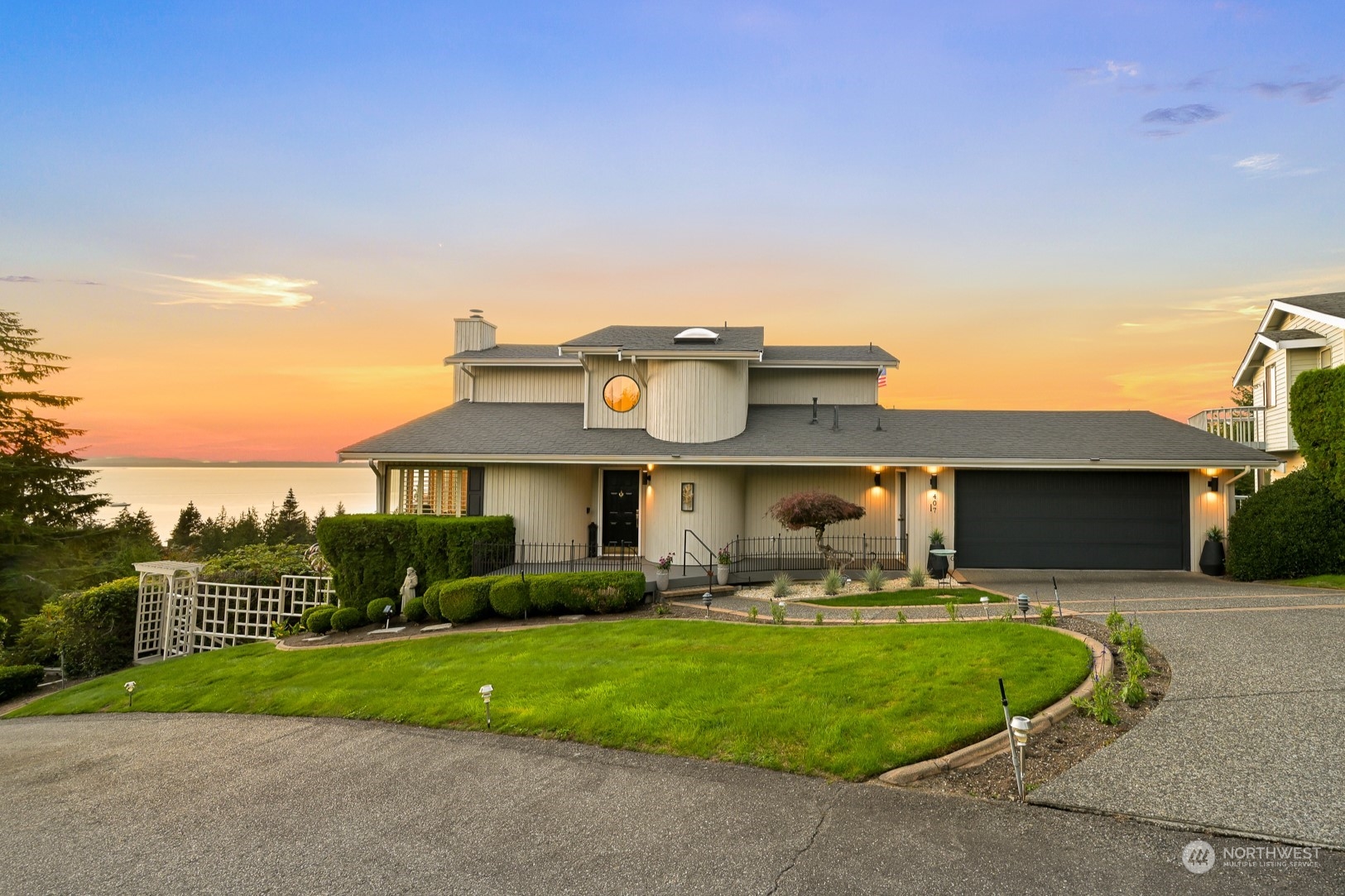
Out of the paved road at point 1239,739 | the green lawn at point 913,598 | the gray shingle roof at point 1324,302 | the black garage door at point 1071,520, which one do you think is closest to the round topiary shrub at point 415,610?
the green lawn at point 913,598

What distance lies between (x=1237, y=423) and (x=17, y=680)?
39493 millimetres

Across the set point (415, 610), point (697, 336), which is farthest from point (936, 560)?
point (415, 610)

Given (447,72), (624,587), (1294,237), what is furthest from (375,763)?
(1294,237)

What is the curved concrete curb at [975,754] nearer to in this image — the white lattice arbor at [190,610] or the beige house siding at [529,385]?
the white lattice arbor at [190,610]

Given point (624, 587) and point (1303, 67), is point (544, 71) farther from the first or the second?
point (1303, 67)

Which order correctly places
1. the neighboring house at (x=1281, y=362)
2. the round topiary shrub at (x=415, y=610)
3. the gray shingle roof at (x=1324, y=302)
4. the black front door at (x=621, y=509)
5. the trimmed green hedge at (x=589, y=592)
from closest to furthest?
the trimmed green hedge at (x=589, y=592), the round topiary shrub at (x=415, y=610), the black front door at (x=621, y=509), the gray shingle roof at (x=1324, y=302), the neighboring house at (x=1281, y=362)

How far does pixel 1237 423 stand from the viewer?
22844 millimetres

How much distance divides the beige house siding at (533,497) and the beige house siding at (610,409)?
6.91ft

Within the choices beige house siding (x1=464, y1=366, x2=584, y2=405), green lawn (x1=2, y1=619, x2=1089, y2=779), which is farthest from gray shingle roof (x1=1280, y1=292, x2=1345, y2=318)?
beige house siding (x1=464, y1=366, x2=584, y2=405)

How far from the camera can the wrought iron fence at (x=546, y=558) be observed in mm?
16156

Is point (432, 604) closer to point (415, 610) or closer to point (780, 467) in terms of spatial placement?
point (415, 610)

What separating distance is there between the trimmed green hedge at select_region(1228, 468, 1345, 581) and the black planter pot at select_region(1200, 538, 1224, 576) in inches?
24.3

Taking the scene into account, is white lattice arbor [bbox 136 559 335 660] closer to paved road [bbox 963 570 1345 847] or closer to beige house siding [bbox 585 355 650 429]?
beige house siding [bbox 585 355 650 429]

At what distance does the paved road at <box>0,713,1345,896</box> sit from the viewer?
420 centimetres
